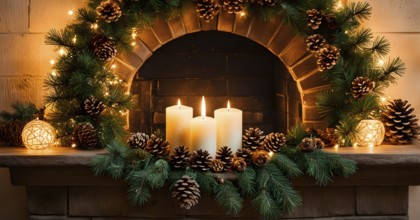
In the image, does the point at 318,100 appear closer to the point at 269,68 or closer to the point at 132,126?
the point at 269,68

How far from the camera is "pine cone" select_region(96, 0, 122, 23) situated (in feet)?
6.22

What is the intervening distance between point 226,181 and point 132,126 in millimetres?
693

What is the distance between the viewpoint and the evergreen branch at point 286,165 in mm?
1826

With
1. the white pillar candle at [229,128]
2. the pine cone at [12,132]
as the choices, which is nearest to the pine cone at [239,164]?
the white pillar candle at [229,128]

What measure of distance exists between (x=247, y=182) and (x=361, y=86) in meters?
0.46

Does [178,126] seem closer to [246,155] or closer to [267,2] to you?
[246,155]

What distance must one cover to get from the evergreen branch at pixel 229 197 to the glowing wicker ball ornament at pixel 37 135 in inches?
21.2

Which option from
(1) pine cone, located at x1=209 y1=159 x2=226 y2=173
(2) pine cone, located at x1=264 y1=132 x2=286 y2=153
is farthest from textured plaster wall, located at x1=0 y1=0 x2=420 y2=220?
(1) pine cone, located at x1=209 y1=159 x2=226 y2=173

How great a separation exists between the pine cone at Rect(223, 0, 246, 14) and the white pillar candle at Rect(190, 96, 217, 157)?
358 mm

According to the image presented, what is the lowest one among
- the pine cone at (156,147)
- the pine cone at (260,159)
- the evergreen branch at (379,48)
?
the pine cone at (260,159)

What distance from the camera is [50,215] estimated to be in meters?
1.97

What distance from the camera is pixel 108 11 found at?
190 cm

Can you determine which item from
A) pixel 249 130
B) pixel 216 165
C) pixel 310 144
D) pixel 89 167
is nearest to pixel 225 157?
pixel 216 165

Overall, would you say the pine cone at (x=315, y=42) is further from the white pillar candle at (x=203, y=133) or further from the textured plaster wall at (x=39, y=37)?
the white pillar candle at (x=203, y=133)
